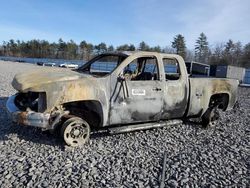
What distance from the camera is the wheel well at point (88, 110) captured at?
235 inches

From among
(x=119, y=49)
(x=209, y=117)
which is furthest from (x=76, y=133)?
(x=119, y=49)

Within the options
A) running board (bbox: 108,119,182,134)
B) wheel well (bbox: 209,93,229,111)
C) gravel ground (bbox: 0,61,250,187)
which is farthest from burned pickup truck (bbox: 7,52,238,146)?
wheel well (bbox: 209,93,229,111)

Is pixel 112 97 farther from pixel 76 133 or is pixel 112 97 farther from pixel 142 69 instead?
pixel 142 69

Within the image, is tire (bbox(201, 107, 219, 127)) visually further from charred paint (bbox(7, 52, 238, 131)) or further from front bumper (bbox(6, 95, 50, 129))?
front bumper (bbox(6, 95, 50, 129))

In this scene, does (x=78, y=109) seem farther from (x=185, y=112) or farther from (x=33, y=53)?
(x=33, y=53)

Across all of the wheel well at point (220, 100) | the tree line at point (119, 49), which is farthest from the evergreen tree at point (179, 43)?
the wheel well at point (220, 100)

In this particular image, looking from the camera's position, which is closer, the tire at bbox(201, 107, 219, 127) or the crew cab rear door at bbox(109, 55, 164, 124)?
the crew cab rear door at bbox(109, 55, 164, 124)

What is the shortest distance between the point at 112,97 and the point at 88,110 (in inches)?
23.4

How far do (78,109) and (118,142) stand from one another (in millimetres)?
1092

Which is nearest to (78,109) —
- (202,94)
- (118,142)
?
(118,142)

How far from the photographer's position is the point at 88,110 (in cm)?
612

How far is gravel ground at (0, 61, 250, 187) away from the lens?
426 cm

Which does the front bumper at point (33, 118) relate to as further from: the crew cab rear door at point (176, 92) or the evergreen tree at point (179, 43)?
the evergreen tree at point (179, 43)

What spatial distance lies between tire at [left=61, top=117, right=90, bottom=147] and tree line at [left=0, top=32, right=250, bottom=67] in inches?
2442
